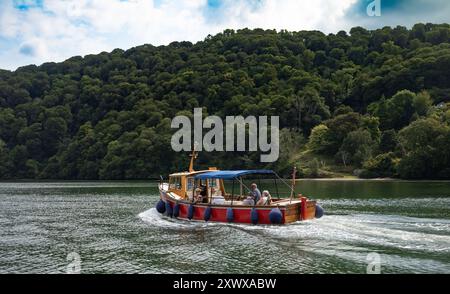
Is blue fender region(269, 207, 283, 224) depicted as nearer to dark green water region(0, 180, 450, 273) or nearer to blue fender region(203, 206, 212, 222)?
dark green water region(0, 180, 450, 273)

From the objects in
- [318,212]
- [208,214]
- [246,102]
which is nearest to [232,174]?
[208,214]

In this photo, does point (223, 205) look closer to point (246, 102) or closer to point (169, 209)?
point (169, 209)

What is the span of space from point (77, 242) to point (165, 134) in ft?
340

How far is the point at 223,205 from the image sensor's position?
112ft

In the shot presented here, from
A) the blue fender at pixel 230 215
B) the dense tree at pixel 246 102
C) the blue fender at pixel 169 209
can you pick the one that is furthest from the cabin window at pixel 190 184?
the dense tree at pixel 246 102

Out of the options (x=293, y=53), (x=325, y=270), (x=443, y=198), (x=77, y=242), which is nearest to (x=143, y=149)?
(x=293, y=53)

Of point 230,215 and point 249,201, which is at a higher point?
point 249,201

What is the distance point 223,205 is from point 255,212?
2633 mm

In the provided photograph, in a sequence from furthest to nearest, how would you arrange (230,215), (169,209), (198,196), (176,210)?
(169,209)
(176,210)
(198,196)
(230,215)

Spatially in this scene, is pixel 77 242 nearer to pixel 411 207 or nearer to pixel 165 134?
pixel 411 207

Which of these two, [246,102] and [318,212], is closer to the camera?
[318,212]

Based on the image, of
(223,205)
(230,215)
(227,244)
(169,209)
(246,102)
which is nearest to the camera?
(227,244)

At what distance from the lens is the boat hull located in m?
32.0

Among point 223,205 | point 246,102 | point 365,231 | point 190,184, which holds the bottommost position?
point 365,231
